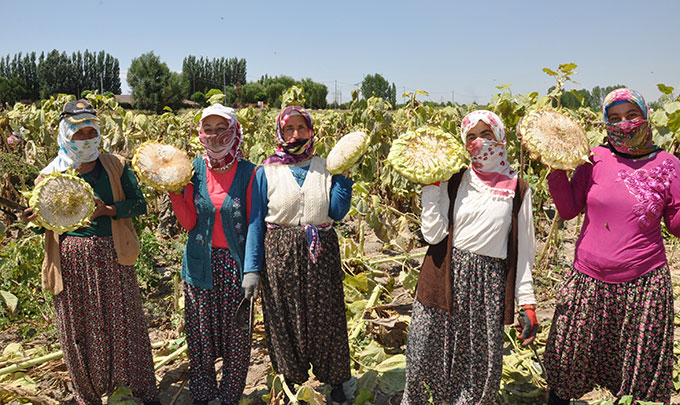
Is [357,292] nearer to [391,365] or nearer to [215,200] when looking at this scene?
[391,365]

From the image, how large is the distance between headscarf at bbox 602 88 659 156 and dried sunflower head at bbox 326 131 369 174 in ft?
3.51

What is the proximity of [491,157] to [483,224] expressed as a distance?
0.28 m

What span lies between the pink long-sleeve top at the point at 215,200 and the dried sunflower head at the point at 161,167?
102mm

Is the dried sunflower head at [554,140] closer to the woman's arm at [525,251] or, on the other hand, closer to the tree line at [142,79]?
the woman's arm at [525,251]

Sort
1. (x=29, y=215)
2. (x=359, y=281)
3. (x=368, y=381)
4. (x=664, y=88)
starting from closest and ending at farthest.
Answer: (x=29, y=215), (x=368, y=381), (x=664, y=88), (x=359, y=281)

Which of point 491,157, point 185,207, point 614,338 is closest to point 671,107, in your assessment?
point 614,338

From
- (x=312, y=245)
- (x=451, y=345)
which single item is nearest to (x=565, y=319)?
(x=451, y=345)

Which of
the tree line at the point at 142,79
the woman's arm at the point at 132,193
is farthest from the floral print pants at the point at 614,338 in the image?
the tree line at the point at 142,79

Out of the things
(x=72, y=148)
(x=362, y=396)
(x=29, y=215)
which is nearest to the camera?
(x=29, y=215)

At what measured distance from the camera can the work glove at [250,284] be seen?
7.59 feet

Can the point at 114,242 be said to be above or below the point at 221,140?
below

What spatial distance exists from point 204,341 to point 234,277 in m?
0.36

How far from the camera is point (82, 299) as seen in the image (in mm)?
2410

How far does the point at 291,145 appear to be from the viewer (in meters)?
2.36
